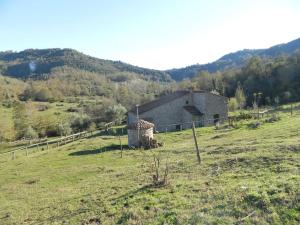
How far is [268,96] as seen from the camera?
80938 mm

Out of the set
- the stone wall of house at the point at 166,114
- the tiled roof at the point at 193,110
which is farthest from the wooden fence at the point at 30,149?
the tiled roof at the point at 193,110

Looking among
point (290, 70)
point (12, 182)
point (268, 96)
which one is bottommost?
point (12, 182)

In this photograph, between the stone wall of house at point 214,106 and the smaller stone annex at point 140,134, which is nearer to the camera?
the smaller stone annex at point 140,134

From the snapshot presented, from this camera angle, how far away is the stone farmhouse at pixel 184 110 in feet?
164

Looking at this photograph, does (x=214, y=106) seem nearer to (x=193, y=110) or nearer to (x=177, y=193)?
(x=193, y=110)

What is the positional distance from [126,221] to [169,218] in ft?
4.71

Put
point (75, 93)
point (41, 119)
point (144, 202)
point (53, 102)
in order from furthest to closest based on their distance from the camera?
1. point (75, 93)
2. point (53, 102)
3. point (41, 119)
4. point (144, 202)

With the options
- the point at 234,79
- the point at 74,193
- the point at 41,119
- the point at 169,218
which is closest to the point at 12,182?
the point at 74,193

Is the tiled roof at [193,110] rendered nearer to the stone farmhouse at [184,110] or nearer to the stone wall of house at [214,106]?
the stone farmhouse at [184,110]

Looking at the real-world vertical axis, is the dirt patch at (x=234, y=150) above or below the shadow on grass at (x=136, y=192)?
above

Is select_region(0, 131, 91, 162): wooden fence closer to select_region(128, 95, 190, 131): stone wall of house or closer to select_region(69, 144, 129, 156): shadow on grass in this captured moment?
select_region(69, 144, 129, 156): shadow on grass

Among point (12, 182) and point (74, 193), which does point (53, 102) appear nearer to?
point (12, 182)

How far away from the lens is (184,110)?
168 ft

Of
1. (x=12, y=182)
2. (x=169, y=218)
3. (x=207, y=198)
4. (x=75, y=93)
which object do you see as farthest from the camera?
(x=75, y=93)
